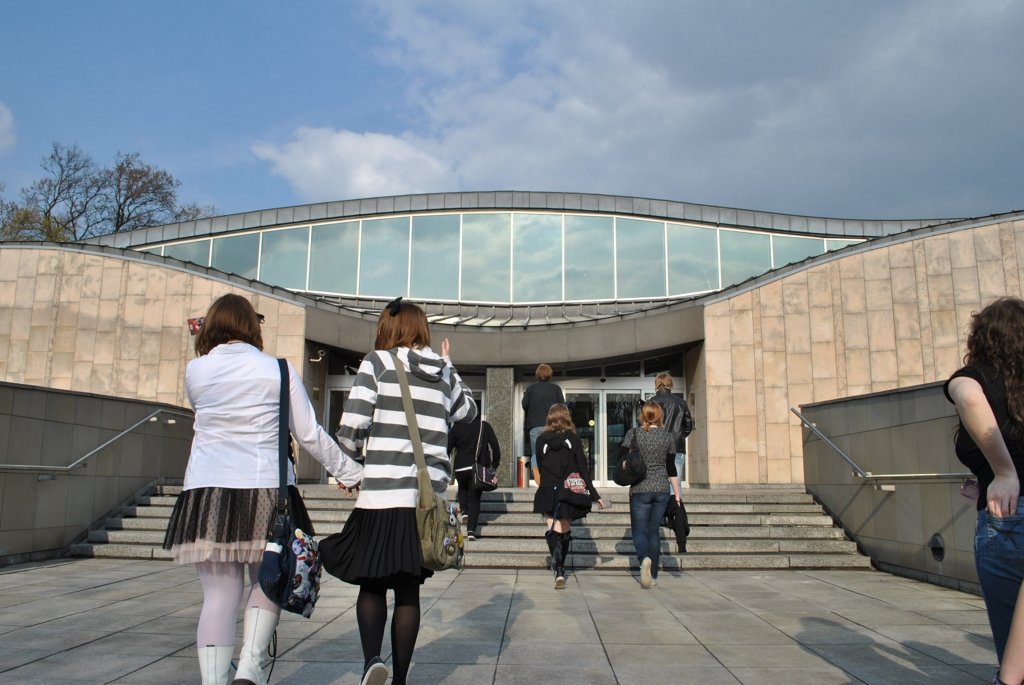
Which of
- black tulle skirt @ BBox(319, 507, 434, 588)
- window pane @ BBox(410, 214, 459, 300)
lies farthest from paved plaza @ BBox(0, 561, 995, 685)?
window pane @ BBox(410, 214, 459, 300)

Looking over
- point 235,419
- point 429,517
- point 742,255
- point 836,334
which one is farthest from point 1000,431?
point 742,255

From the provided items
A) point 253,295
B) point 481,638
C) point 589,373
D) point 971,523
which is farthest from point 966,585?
point 253,295

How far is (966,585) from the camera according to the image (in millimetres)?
7539

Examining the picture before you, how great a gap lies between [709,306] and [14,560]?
41.5ft

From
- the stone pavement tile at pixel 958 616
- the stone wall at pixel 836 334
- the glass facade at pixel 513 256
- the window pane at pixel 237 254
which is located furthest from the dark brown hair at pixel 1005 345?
the window pane at pixel 237 254

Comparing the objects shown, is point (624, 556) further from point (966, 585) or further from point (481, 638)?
point (481, 638)

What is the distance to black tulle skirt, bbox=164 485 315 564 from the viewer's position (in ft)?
9.90

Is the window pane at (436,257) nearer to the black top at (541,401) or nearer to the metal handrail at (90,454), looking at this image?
the metal handrail at (90,454)

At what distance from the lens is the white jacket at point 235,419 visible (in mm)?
3121

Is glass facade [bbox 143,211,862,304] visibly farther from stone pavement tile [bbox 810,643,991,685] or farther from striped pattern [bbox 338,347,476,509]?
striped pattern [bbox 338,347,476,509]

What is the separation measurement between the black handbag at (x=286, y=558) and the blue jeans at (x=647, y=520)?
5.33 m

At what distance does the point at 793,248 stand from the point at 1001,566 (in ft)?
63.1

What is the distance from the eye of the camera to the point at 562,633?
558cm

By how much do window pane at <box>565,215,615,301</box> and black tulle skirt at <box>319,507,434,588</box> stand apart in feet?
56.9
